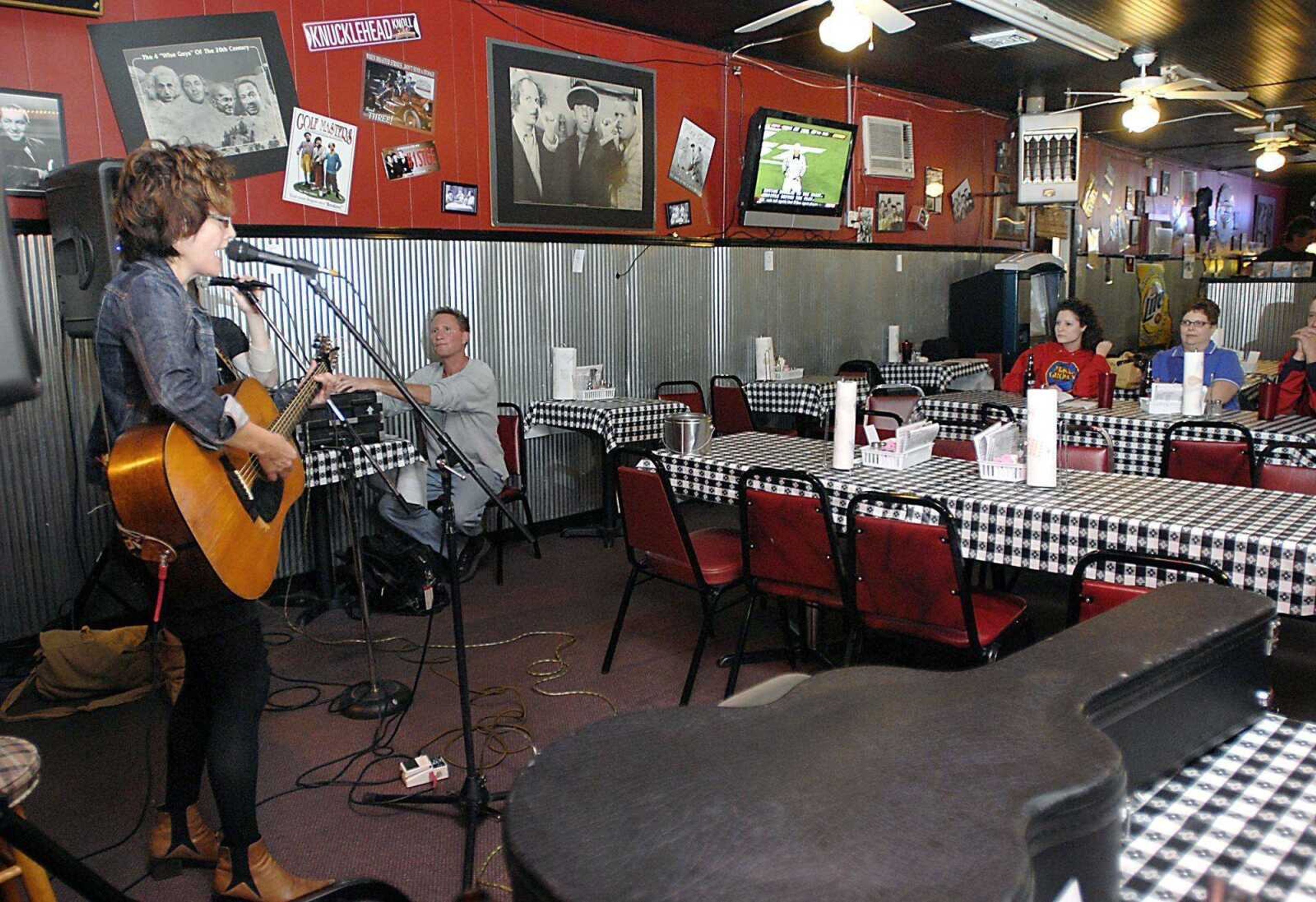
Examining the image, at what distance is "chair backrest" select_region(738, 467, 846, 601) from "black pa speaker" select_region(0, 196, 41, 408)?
2444 mm

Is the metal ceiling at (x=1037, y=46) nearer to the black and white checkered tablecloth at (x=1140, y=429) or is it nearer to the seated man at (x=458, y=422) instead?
the seated man at (x=458, y=422)

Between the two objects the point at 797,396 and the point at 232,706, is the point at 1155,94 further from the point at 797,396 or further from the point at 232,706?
the point at 232,706

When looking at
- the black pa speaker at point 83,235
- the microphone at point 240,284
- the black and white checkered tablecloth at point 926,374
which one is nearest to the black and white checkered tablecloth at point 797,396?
the black and white checkered tablecloth at point 926,374

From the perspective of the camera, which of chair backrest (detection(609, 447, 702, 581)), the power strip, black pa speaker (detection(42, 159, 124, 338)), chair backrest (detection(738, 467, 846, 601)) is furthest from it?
black pa speaker (detection(42, 159, 124, 338))

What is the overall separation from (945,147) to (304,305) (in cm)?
695

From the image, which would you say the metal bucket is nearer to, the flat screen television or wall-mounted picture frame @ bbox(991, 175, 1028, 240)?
the flat screen television

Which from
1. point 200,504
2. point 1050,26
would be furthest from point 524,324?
point 200,504

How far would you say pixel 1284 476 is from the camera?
349cm

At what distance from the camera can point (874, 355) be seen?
9055 mm

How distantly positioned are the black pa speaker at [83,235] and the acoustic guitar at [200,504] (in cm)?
177

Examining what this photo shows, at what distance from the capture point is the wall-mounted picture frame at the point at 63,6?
4055 millimetres

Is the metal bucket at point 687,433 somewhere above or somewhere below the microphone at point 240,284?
below

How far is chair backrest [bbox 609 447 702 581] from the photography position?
11.1 feet

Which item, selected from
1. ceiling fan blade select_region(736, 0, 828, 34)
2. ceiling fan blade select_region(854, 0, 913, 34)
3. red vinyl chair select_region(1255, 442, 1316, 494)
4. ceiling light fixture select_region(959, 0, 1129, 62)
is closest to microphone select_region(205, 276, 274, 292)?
red vinyl chair select_region(1255, 442, 1316, 494)
